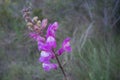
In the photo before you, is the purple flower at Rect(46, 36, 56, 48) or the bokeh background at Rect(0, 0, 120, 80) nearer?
the purple flower at Rect(46, 36, 56, 48)

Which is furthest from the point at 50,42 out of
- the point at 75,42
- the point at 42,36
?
the point at 75,42

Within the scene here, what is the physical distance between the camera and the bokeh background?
3.76m

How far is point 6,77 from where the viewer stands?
4320 mm

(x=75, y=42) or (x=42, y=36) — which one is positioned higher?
(x=75, y=42)

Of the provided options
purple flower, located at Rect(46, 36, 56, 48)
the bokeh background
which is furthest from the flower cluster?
the bokeh background

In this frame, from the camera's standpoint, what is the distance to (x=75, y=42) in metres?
4.50

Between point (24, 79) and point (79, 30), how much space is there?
1145mm

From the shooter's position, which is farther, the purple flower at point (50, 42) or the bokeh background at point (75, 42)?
the bokeh background at point (75, 42)

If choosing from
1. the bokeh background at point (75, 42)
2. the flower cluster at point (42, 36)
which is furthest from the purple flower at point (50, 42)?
the bokeh background at point (75, 42)

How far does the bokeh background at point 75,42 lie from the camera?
12.3 ft

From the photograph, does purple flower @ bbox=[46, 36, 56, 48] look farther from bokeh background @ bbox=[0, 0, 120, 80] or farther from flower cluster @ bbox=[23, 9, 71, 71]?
bokeh background @ bbox=[0, 0, 120, 80]

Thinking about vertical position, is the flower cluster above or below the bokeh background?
below

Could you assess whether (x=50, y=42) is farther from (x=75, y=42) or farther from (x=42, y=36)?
(x=75, y=42)

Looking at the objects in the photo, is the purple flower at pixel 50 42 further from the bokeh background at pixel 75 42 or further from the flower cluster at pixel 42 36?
the bokeh background at pixel 75 42
